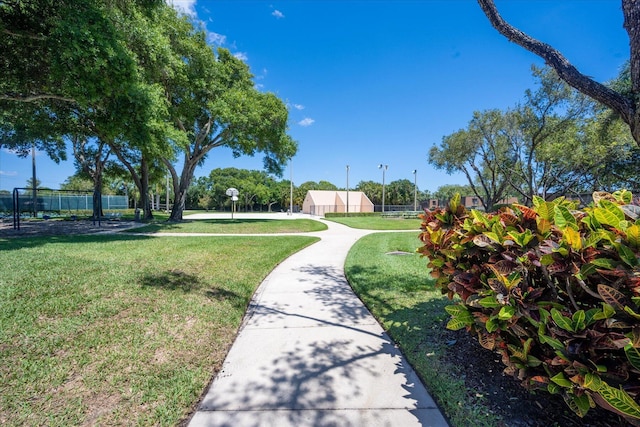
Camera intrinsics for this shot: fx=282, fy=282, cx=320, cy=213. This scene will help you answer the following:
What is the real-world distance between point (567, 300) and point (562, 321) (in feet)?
1.16

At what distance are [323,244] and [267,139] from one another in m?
10.2

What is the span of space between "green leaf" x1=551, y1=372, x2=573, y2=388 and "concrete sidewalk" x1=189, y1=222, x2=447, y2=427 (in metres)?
0.86

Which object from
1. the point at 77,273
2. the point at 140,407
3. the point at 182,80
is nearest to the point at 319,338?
the point at 140,407

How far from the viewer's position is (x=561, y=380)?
4.91 feet

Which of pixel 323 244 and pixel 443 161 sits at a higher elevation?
pixel 443 161

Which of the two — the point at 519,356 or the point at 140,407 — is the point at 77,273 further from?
the point at 519,356

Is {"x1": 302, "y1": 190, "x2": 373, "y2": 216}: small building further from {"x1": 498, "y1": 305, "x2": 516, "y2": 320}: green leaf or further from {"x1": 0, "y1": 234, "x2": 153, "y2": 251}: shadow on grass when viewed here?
{"x1": 498, "y1": 305, "x2": 516, "y2": 320}: green leaf

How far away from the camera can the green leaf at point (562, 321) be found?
150cm

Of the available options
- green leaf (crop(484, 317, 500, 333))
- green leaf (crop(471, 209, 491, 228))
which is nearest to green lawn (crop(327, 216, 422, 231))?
green leaf (crop(471, 209, 491, 228))

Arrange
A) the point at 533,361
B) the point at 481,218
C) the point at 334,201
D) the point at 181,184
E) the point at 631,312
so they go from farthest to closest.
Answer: the point at 334,201, the point at 181,184, the point at 481,218, the point at 533,361, the point at 631,312

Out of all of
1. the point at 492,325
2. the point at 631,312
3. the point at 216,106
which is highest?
the point at 216,106

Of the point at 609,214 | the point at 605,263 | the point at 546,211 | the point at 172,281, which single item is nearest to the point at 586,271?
the point at 605,263

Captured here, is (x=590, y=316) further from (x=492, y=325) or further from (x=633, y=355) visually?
(x=492, y=325)

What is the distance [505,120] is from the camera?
1908 cm
